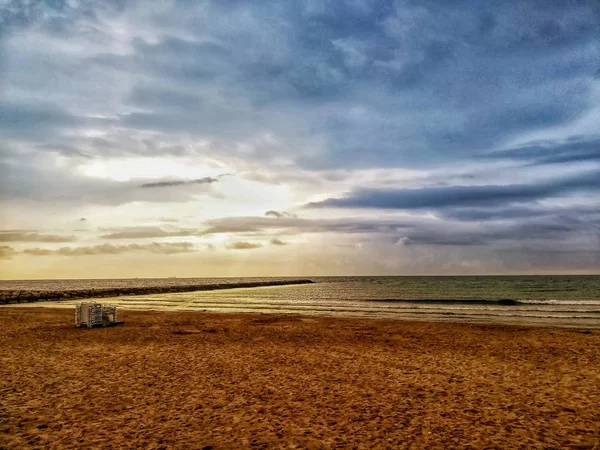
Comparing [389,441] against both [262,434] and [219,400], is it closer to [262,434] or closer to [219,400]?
[262,434]

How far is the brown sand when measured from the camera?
288 inches

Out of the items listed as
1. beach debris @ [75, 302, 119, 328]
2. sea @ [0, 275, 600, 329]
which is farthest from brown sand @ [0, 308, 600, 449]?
sea @ [0, 275, 600, 329]

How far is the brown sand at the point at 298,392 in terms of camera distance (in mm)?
7316

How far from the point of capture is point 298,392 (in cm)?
1008

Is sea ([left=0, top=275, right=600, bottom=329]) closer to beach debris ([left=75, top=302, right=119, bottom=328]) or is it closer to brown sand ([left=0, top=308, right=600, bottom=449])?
brown sand ([left=0, top=308, right=600, bottom=449])

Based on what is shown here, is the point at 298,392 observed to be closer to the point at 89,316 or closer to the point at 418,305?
the point at 89,316

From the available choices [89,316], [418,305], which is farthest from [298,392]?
[418,305]

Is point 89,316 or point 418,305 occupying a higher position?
point 89,316

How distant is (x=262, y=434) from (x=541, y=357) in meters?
11.7

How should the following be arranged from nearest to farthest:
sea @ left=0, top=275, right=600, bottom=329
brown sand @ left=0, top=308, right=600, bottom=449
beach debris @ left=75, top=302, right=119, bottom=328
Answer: brown sand @ left=0, top=308, right=600, bottom=449 → beach debris @ left=75, top=302, right=119, bottom=328 → sea @ left=0, top=275, right=600, bottom=329

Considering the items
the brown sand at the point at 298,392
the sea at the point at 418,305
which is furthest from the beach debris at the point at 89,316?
the sea at the point at 418,305

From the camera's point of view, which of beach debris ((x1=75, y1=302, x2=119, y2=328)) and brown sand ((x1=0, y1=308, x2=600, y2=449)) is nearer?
brown sand ((x1=0, y1=308, x2=600, y2=449))

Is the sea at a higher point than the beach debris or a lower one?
lower

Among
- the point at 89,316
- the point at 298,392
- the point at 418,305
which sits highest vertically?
the point at 89,316
